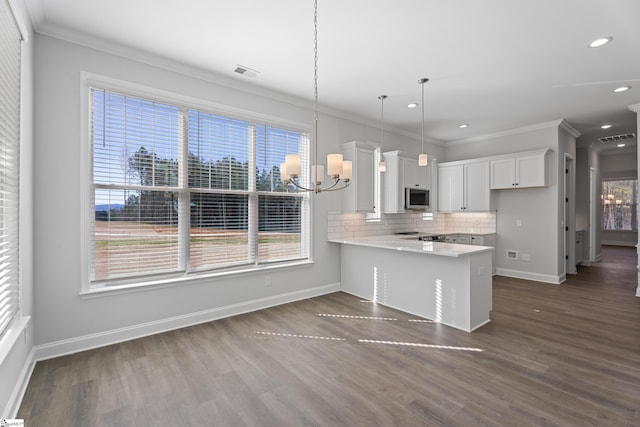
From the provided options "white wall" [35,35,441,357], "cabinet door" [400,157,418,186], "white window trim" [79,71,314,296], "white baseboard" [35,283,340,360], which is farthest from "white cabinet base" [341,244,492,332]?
"white wall" [35,35,441,357]

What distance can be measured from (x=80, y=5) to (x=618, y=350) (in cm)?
535

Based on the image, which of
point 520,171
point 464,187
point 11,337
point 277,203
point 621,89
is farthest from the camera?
point 464,187

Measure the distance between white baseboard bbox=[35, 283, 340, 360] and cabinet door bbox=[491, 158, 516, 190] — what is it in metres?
4.01

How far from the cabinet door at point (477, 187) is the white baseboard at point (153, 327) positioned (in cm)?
377

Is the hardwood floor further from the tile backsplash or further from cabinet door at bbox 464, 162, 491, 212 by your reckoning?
cabinet door at bbox 464, 162, 491, 212

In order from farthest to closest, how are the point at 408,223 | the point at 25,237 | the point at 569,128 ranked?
1. the point at 408,223
2. the point at 569,128
3. the point at 25,237

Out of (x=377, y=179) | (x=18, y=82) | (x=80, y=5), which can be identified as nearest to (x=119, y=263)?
(x=18, y=82)

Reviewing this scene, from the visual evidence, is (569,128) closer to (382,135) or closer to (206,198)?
(382,135)

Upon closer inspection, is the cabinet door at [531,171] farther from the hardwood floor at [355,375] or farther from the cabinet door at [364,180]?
the cabinet door at [364,180]

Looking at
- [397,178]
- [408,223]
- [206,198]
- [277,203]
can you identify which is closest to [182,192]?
[206,198]

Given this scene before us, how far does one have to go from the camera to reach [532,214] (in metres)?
5.69

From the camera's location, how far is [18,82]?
85.4 inches

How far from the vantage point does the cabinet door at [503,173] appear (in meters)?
5.62

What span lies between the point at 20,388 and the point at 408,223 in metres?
5.62
